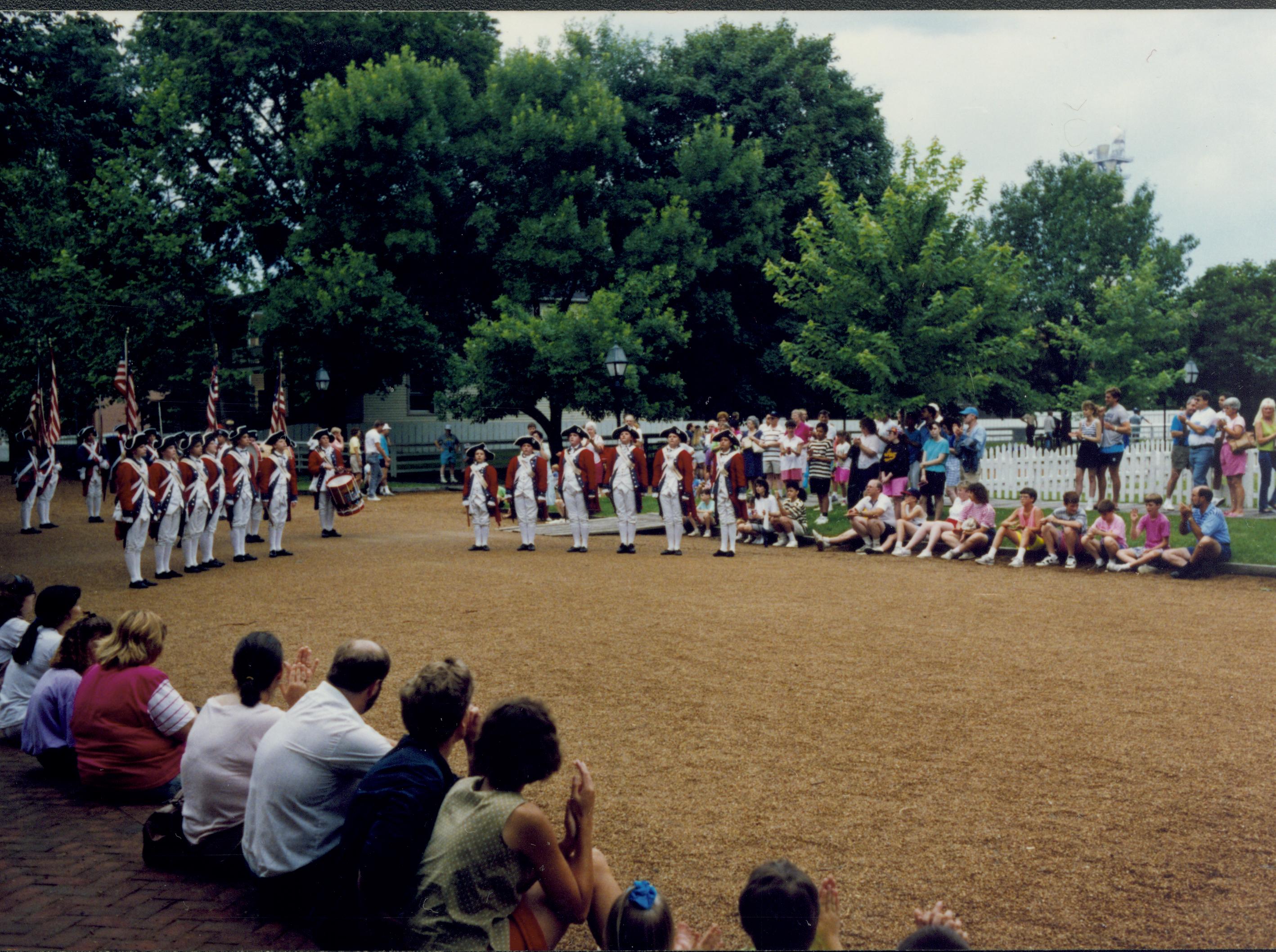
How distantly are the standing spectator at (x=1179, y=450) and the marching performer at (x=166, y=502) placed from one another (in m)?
12.9

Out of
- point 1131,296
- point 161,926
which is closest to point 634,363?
point 1131,296

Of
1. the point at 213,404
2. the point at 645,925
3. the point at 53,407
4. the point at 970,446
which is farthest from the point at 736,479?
the point at 645,925

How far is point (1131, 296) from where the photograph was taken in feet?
76.0

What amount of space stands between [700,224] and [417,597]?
60.3 feet

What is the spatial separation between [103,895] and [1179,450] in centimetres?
1457

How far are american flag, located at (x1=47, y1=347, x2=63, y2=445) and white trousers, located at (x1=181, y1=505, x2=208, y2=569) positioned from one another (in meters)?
2.07

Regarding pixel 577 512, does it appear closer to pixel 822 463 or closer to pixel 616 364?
pixel 822 463

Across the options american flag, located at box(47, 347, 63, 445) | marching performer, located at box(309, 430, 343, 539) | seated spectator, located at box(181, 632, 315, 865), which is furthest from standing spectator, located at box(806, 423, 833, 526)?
seated spectator, located at box(181, 632, 315, 865)

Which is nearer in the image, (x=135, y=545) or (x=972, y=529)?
(x=135, y=545)

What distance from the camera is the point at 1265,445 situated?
14.5m

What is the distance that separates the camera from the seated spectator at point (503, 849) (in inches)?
121

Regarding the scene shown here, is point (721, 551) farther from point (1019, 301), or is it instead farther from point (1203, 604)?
point (1019, 301)

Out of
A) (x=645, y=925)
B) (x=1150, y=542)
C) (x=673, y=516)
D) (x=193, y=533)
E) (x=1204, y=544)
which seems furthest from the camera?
(x=673, y=516)

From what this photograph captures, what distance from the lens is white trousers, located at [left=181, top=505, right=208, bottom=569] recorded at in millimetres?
13930
